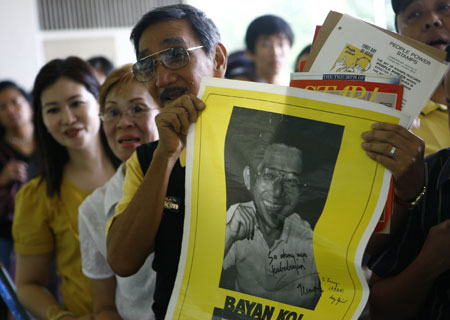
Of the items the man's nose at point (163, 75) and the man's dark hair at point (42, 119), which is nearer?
the man's nose at point (163, 75)

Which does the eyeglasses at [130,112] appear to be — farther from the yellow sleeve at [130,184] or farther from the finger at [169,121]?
the finger at [169,121]

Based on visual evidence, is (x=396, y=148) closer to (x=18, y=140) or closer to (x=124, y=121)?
(x=124, y=121)

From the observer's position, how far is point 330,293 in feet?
2.49

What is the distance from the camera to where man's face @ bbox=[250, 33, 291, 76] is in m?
2.86

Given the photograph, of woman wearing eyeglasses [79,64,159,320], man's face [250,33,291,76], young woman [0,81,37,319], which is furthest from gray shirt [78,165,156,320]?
man's face [250,33,291,76]

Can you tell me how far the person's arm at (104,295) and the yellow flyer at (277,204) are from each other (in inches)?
24.2

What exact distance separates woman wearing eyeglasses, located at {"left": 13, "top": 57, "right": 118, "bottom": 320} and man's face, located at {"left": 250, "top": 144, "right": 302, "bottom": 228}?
38.5 inches

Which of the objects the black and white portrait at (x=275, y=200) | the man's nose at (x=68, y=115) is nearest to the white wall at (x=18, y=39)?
the man's nose at (x=68, y=115)

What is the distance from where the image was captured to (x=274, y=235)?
78 cm

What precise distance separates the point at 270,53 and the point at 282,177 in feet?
7.23

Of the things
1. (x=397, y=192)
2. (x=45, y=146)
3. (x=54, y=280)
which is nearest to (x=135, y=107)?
(x=45, y=146)

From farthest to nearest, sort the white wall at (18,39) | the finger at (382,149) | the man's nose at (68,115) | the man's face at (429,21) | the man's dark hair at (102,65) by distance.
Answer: the white wall at (18,39), the man's dark hair at (102,65), the man's nose at (68,115), the man's face at (429,21), the finger at (382,149)

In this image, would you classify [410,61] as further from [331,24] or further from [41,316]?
[41,316]

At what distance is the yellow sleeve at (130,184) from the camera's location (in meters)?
1.04
